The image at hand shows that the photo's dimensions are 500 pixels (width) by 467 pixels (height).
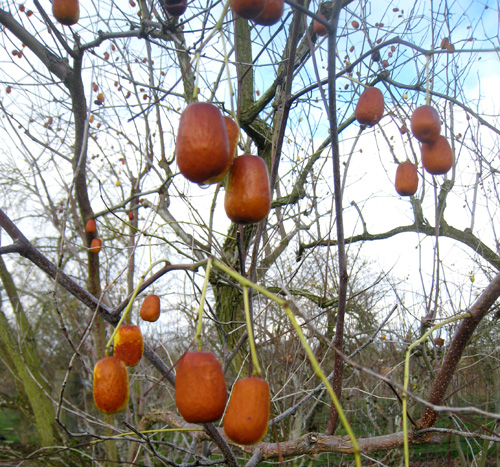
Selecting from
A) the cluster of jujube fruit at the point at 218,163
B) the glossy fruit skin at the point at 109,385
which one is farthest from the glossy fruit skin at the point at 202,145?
the glossy fruit skin at the point at 109,385

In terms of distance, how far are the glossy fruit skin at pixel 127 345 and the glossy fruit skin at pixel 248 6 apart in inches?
23.8

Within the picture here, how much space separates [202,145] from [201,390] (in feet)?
1.09

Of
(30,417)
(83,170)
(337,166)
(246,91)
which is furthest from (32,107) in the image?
(337,166)

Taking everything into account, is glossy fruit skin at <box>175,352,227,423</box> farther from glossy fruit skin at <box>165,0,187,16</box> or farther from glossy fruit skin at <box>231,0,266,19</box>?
glossy fruit skin at <box>165,0,187,16</box>

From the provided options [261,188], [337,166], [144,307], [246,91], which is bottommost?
[144,307]

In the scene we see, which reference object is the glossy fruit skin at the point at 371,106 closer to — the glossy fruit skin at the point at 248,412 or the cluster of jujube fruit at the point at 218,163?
the cluster of jujube fruit at the point at 218,163

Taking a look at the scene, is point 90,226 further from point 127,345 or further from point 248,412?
point 248,412

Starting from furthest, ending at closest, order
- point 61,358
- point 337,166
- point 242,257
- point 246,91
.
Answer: point 61,358
point 246,91
point 242,257
point 337,166

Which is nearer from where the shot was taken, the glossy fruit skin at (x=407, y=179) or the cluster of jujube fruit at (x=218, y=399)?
the cluster of jujube fruit at (x=218, y=399)

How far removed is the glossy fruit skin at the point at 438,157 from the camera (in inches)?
34.8

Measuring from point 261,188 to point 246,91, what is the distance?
3.52 m

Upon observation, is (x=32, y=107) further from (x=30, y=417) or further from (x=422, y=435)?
(x=422, y=435)

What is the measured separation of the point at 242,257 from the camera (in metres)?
1.23

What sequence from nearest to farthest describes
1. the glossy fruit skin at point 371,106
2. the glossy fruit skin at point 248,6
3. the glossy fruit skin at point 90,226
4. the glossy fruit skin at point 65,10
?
the glossy fruit skin at point 248,6, the glossy fruit skin at point 371,106, the glossy fruit skin at point 65,10, the glossy fruit skin at point 90,226
